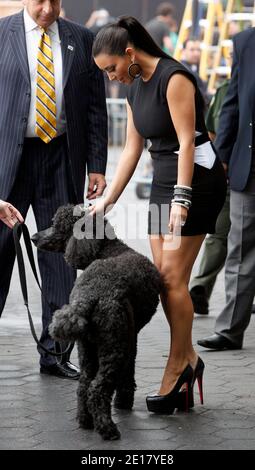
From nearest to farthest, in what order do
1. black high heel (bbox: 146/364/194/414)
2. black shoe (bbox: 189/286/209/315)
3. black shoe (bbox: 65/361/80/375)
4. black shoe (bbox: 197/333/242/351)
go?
black high heel (bbox: 146/364/194/414), black shoe (bbox: 65/361/80/375), black shoe (bbox: 197/333/242/351), black shoe (bbox: 189/286/209/315)

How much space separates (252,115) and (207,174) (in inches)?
56.6

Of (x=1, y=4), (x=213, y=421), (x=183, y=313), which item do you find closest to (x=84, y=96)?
(x=183, y=313)

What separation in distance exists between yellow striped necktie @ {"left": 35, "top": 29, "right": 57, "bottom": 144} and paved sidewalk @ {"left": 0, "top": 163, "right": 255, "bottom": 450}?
141 cm

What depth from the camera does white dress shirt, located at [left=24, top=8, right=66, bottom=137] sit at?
5547 mm

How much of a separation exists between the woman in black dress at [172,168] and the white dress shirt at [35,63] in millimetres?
579

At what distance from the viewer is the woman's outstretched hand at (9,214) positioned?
535cm

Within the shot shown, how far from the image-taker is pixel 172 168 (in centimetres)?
502

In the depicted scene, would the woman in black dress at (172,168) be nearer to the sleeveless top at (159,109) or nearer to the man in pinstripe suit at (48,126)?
the sleeveless top at (159,109)

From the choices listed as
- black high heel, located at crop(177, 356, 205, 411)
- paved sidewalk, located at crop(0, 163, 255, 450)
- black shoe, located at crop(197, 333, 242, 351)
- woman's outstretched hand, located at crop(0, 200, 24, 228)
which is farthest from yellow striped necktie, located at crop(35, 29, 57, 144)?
black shoe, located at crop(197, 333, 242, 351)

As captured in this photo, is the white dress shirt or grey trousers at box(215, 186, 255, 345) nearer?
the white dress shirt

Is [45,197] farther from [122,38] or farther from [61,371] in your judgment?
[122,38]

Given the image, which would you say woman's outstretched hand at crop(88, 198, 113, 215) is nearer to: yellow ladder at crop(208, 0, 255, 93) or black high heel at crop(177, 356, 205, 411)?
black high heel at crop(177, 356, 205, 411)

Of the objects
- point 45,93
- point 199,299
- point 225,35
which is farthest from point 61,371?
point 225,35

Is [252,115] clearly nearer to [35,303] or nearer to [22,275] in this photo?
[22,275]
